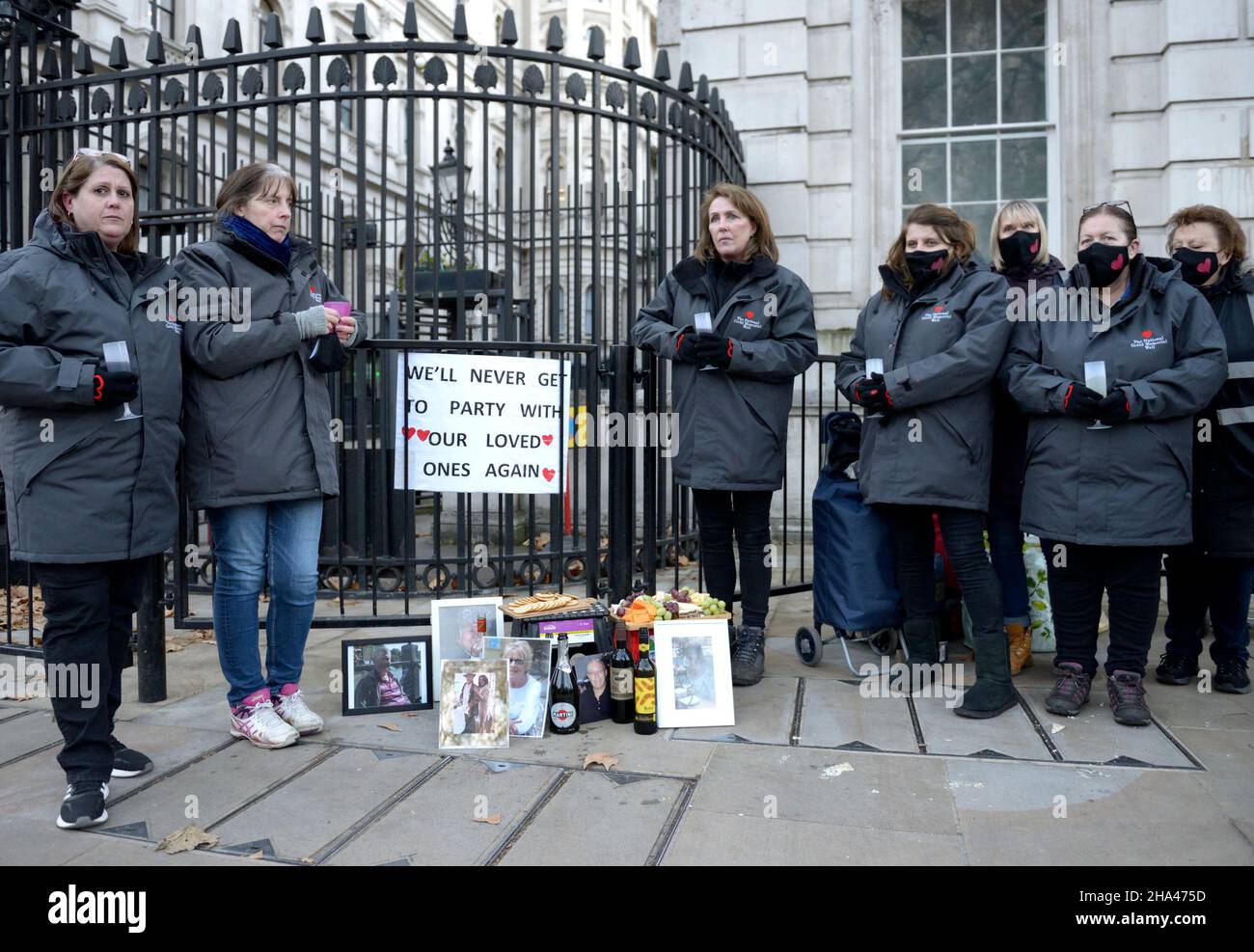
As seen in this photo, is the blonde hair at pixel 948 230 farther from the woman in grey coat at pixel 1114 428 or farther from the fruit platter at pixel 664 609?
the fruit platter at pixel 664 609

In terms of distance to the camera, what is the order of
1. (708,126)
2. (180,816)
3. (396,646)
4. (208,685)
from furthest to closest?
1. (708,126)
2. (208,685)
3. (396,646)
4. (180,816)

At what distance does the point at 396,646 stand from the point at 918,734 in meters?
2.15

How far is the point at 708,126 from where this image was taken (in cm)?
694

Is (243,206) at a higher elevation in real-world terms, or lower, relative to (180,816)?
higher

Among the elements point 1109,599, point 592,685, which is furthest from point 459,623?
point 1109,599

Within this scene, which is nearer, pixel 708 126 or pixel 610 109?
pixel 610 109

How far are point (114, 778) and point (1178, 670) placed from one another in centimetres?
438

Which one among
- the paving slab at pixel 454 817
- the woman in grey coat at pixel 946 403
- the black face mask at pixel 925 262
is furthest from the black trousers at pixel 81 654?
the black face mask at pixel 925 262

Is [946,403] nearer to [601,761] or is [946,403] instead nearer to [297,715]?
[601,761]

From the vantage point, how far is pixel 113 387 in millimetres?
2994

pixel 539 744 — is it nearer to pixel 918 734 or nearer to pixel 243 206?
pixel 918 734

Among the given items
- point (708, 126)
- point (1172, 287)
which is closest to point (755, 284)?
point (1172, 287)

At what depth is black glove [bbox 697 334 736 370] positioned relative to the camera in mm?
4160

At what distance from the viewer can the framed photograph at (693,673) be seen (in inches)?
152
